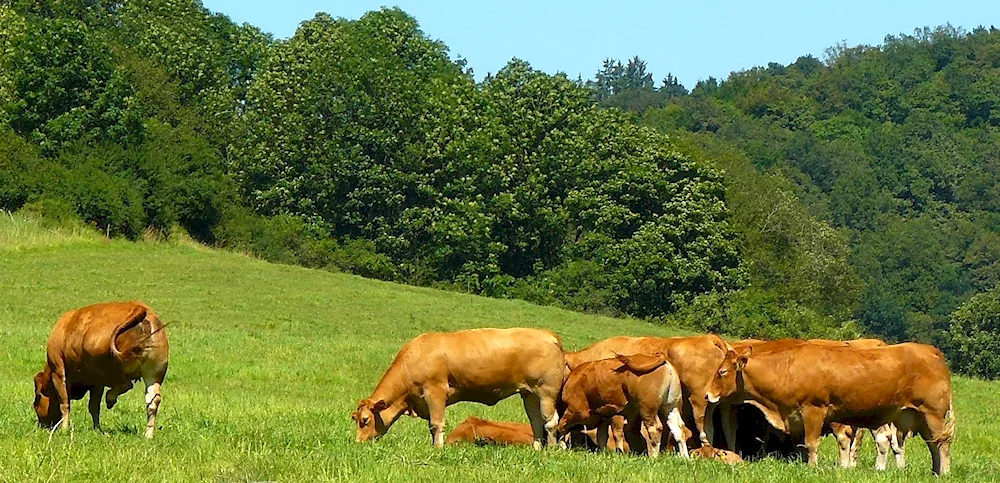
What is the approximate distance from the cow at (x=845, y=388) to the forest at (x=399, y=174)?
150 feet

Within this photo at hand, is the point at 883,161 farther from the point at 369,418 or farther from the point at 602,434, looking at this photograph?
the point at 369,418

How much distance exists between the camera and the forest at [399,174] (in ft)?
214

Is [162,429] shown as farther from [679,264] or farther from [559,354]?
[679,264]

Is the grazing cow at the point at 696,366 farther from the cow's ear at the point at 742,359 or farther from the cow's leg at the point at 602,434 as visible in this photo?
the cow's leg at the point at 602,434

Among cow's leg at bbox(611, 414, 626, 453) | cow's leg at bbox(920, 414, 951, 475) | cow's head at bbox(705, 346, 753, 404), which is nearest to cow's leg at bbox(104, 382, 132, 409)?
Result: cow's leg at bbox(611, 414, 626, 453)

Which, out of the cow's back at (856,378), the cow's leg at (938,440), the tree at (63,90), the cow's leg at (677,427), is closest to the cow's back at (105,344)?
the cow's leg at (677,427)

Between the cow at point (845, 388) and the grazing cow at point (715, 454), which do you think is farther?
the cow at point (845, 388)

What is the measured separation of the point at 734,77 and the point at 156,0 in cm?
10602

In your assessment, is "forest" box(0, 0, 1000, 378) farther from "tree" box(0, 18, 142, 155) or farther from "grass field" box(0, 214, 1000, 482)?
"grass field" box(0, 214, 1000, 482)

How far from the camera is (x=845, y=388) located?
1505 cm

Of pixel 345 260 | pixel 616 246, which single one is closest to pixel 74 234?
pixel 345 260

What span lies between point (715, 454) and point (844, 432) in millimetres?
3011

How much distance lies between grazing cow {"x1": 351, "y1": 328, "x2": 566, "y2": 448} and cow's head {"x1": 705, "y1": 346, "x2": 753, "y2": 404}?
1742 millimetres

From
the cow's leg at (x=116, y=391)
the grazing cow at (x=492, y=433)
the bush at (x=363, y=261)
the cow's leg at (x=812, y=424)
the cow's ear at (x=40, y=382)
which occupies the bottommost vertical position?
the bush at (x=363, y=261)
